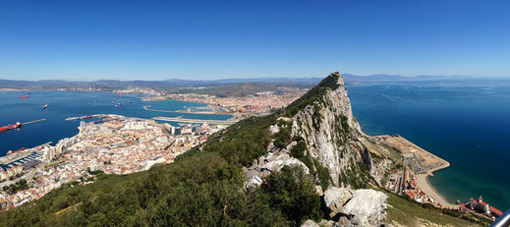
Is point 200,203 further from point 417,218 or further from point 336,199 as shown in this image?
point 417,218

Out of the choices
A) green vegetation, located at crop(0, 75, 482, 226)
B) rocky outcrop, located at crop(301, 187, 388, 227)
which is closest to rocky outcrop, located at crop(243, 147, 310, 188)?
green vegetation, located at crop(0, 75, 482, 226)

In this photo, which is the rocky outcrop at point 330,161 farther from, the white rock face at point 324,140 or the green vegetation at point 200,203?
the green vegetation at point 200,203

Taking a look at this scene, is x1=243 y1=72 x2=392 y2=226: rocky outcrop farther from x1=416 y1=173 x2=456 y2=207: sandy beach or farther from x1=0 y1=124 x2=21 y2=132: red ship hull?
x1=0 y1=124 x2=21 y2=132: red ship hull

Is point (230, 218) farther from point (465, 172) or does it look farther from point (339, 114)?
point (465, 172)

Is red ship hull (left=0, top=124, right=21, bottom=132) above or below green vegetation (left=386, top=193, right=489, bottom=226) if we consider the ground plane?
below

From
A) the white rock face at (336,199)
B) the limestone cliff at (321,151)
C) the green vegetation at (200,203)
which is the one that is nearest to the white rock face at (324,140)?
the limestone cliff at (321,151)
